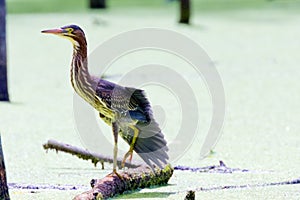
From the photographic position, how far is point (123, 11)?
12.1m

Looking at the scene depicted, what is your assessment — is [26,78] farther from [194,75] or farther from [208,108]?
[208,108]

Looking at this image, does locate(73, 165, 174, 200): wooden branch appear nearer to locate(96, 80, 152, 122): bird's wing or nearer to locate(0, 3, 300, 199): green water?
locate(0, 3, 300, 199): green water

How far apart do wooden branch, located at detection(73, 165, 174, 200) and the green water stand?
0.05 m

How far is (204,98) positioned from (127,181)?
11.0ft

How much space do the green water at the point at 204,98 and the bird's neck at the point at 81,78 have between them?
0.45 m

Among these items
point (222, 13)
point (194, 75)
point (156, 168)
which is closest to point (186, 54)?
point (194, 75)

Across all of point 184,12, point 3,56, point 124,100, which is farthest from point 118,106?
point 184,12

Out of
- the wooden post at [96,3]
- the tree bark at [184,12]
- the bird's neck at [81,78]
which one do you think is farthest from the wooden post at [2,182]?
the wooden post at [96,3]

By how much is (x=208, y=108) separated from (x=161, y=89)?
98 centimetres

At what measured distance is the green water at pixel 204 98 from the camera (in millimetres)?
4195

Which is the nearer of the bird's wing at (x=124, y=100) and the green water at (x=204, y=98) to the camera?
the bird's wing at (x=124, y=100)

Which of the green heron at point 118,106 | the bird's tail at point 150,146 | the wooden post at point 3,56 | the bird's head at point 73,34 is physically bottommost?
the wooden post at point 3,56

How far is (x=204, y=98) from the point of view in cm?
695

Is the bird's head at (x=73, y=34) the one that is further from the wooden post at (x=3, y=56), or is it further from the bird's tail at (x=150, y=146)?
the wooden post at (x=3, y=56)
